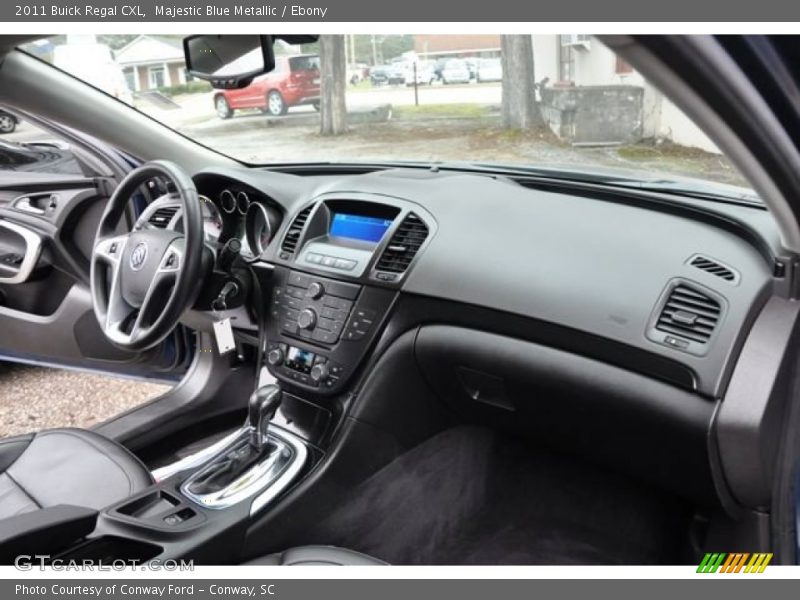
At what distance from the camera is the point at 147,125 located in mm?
2475

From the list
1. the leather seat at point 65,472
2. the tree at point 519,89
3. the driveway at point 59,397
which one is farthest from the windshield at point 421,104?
the driveway at point 59,397

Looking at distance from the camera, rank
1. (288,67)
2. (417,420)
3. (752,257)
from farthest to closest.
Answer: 1. (288,67)
2. (417,420)
3. (752,257)

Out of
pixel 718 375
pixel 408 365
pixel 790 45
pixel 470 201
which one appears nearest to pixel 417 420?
pixel 408 365

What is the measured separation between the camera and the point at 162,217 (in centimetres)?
215

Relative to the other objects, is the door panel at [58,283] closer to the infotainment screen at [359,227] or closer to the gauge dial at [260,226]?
the gauge dial at [260,226]

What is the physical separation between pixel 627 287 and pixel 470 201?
0.54 meters

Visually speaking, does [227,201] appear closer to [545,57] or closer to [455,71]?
[455,71]

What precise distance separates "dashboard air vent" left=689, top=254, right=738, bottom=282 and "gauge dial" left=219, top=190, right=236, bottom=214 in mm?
1421

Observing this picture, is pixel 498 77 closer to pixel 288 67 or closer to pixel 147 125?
pixel 288 67

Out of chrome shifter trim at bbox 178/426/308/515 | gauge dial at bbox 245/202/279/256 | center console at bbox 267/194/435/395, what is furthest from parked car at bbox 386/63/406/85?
chrome shifter trim at bbox 178/426/308/515

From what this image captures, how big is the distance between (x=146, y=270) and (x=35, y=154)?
4.10 ft

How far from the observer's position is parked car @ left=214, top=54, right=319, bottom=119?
2.30 metres

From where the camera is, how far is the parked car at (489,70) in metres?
1.85

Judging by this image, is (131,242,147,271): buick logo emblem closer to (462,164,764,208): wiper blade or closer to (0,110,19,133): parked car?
(0,110,19,133): parked car
